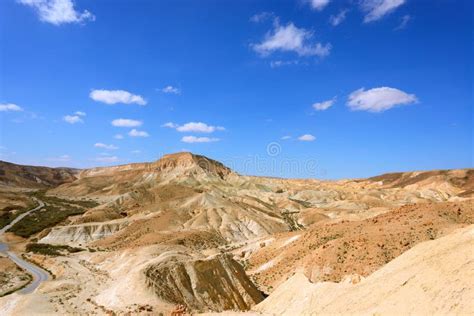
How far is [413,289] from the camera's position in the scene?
1527 centimetres

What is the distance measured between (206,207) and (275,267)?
4861 cm

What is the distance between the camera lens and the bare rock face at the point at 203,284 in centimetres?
2595

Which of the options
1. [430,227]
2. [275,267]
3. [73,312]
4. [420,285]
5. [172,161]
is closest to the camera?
[420,285]

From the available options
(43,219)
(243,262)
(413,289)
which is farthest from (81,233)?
(413,289)

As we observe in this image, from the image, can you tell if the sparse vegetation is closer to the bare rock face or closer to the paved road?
the paved road

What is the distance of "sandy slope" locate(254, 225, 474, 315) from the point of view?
13.8 meters

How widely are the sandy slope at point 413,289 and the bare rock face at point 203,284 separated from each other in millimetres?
5945

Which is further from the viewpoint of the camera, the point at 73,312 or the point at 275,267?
the point at 275,267

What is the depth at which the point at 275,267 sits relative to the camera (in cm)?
3572

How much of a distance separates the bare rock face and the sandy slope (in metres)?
5.94

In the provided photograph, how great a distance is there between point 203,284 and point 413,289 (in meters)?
15.3

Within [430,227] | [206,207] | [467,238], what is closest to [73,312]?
[467,238]

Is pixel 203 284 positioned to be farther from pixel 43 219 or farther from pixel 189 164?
pixel 189 164

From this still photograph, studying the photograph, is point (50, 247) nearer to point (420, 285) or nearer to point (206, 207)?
point (206, 207)
